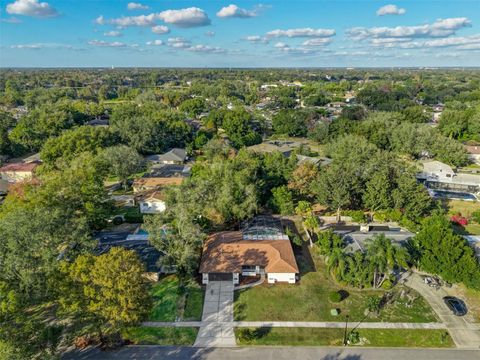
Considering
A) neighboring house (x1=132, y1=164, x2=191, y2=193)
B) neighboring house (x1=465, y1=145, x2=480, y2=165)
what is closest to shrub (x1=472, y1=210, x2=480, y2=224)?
neighboring house (x1=465, y1=145, x2=480, y2=165)

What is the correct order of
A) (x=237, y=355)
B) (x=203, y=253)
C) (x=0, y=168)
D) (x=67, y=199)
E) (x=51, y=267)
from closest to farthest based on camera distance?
1. (x=237, y=355)
2. (x=51, y=267)
3. (x=203, y=253)
4. (x=67, y=199)
5. (x=0, y=168)

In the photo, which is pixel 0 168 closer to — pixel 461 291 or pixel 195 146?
pixel 195 146

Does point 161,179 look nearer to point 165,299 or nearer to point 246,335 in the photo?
point 165,299

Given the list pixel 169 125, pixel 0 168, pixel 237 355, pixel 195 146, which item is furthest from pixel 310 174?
pixel 0 168

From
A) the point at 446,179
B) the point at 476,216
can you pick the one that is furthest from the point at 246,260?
the point at 446,179

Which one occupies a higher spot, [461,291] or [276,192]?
[276,192]

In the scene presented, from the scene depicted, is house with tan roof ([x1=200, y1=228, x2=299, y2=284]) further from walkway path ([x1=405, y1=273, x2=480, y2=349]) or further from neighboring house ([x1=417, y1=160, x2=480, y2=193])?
neighboring house ([x1=417, y1=160, x2=480, y2=193])

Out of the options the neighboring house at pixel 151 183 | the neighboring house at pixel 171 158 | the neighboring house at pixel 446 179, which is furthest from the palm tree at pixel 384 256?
the neighboring house at pixel 171 158
